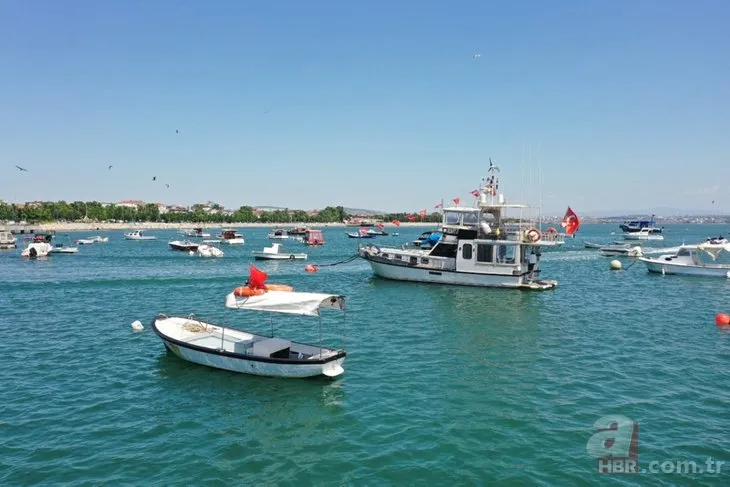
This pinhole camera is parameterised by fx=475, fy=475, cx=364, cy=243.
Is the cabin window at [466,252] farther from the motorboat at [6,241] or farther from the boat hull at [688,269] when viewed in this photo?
the motorboat at [6,241]

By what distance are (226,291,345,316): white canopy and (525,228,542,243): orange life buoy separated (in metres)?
26.6

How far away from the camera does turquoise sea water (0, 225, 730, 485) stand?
Answer: 13125 millimetres

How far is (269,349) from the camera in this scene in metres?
20.4

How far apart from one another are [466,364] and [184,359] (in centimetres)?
1285

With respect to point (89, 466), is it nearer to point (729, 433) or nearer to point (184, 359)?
point (184, 359)

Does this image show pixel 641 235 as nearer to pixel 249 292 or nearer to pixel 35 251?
pixel 249 292

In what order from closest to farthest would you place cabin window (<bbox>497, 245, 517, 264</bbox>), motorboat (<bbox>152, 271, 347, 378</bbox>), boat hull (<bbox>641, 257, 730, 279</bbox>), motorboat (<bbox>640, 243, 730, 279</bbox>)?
motorboat (<bbox>152, 271, 347, 378</bbox>) → cabin window (<bbox>497, 245, 517, 264</bbox>) → boat hull (<bbox>641, 257, 730, 279</bbox>) → motorboat (<bbox>640, 243, 730, 279</bbox>)

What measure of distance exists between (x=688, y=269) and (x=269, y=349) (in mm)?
49945

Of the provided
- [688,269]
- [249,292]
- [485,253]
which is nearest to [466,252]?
[485,253]

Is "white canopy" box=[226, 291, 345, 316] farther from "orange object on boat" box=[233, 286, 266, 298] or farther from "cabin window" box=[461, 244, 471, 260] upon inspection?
"cabin window" box=[461, 244, 471, 260]

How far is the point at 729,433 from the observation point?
1496 cm

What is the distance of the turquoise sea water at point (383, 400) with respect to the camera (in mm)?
13125

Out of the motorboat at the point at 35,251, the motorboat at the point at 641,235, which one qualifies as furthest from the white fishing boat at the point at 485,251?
the motorboat at the point at 641,235

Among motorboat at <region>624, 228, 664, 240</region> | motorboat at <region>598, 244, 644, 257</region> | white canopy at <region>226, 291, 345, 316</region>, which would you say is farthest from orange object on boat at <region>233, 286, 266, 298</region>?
motorboat at <region>624, 228, 664, 240</region>
